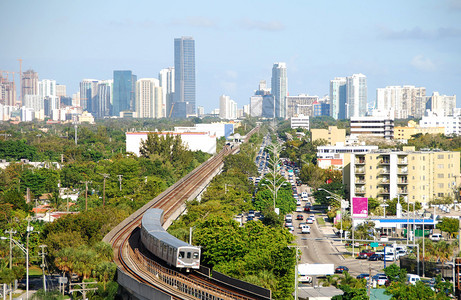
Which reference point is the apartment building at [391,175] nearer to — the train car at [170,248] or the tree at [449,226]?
the tree at [449,226]

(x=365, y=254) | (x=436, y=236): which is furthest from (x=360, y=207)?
(x=365, y=254)

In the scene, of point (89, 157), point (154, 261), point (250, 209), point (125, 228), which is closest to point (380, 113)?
point (89, 157)

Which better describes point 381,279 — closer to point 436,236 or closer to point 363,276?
point 363,276

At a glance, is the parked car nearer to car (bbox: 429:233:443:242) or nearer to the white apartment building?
car (bbox: 429:233:443:242)

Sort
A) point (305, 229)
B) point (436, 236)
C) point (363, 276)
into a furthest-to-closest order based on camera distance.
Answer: point (305, 229) < point (436, 236) < point (363, 276)

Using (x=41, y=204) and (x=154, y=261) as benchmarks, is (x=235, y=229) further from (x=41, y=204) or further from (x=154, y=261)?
(x=41, y=204)

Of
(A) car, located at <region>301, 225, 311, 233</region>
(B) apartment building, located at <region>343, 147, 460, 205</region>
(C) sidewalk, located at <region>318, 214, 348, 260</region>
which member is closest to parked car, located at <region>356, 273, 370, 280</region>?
(C) sidewalk, located at <region>318, 214, 348, 260</region>

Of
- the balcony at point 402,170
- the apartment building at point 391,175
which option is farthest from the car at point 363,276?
the balcony at point 402,170
